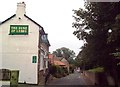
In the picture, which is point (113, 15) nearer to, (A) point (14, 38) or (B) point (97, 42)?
(B) point (97, 42)


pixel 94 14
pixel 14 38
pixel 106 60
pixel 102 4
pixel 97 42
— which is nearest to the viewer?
pixel 102 4

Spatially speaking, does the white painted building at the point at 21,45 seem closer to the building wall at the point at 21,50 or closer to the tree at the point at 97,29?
the building wall at the point at 21,50

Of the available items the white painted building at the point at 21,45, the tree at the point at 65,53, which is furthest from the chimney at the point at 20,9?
the tree at the point at 65,53

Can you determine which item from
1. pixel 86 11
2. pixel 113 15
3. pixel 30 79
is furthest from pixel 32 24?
pixel 113 15

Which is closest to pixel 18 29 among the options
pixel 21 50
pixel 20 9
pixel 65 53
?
pixel 20 9

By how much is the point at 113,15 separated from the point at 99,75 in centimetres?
1547

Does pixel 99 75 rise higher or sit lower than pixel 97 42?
lower

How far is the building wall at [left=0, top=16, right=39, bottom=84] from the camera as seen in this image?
34406 millimetres

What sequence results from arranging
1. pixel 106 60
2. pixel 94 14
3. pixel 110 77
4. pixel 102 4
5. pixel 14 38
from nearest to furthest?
pixel 102 4, pixel 94 14, pixel 106 60, pixel 110 77, pixel 14 38

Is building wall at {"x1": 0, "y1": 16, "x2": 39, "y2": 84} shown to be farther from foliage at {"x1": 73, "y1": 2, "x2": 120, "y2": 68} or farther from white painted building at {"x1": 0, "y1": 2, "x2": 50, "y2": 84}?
foliage at {"x1": 73, "y1": 2, "x2": 120, "y2": 68}

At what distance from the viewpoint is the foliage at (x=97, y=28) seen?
906 inches

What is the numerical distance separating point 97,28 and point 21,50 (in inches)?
503

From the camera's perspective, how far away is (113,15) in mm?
23203

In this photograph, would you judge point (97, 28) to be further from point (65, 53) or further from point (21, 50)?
point (65, 53)
